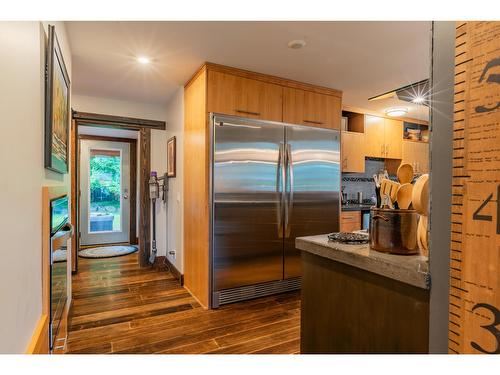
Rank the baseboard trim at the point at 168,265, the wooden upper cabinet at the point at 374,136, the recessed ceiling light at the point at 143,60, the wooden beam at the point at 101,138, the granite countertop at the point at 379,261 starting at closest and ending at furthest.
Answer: the granite countertop at the point at 379,261 → the recessed ceiling light at the point at 143,60 → the baseboard trim at the point at 168,265 → the wooden upper cabinet at the point at 374,136 → the wooden beam at the point at 101,138

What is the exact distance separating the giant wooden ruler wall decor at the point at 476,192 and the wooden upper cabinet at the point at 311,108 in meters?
2.56

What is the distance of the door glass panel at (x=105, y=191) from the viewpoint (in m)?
5.78

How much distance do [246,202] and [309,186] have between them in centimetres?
85

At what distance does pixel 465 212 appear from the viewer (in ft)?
2.23

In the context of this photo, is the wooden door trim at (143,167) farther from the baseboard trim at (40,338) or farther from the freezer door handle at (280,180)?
the baseboard trim at (40,338)

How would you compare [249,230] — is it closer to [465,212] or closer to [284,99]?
[284,99]

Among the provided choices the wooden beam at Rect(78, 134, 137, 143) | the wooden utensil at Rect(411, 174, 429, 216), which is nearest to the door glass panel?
the wooden beam at Rect(78, 134, 137, 143)

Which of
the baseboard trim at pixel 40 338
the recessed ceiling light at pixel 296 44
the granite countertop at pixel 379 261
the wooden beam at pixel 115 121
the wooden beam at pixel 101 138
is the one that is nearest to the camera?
the granite countertop at pixel 379 261


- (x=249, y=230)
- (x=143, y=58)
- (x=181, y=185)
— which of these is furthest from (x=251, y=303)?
(x=143, y=58)

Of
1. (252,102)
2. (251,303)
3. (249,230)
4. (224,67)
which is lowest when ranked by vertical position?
(251,303)

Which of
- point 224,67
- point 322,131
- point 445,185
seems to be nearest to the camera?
point 445,185

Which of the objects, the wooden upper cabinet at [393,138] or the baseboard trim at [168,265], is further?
the wooden upper cabinet at [393,138]

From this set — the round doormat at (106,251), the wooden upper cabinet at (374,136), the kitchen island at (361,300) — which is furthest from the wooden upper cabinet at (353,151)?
the round doormat at (106,251)

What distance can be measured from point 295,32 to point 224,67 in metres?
0.88
